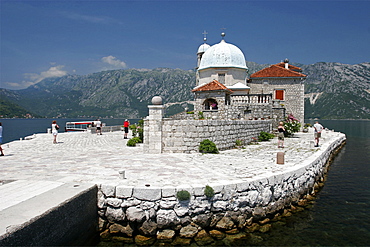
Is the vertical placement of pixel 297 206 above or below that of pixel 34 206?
below

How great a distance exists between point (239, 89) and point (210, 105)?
20.0 ft

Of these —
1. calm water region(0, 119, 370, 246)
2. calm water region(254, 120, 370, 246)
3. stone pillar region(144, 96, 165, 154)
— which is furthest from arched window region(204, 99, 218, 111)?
calm water region(0, 119, 370, 246)

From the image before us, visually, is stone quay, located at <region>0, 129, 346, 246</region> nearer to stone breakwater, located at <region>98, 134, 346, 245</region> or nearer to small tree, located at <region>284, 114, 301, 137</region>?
stone breakwater, located at <region>98, 134, 346, 245</region>

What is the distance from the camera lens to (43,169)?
362 inches

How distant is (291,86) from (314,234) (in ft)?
91.3

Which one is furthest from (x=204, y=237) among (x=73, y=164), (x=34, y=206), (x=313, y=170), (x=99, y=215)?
(x=313, y=170)

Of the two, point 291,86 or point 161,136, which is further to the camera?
point 291,86

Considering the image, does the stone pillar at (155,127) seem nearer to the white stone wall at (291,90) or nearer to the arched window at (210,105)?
the arched window at (210,105)

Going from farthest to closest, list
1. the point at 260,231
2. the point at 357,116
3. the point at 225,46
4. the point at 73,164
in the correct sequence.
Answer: the point at 357,116, the point at 225,46, the point at 73,164, the point at 260,231

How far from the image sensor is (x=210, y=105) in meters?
25.5

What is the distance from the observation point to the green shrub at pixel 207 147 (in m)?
13.2

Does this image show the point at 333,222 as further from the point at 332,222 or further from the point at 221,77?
the point at 221,77

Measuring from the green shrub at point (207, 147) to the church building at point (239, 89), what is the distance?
11289 millimetres

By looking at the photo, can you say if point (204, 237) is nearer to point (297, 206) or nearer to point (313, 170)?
point (297, 206)
